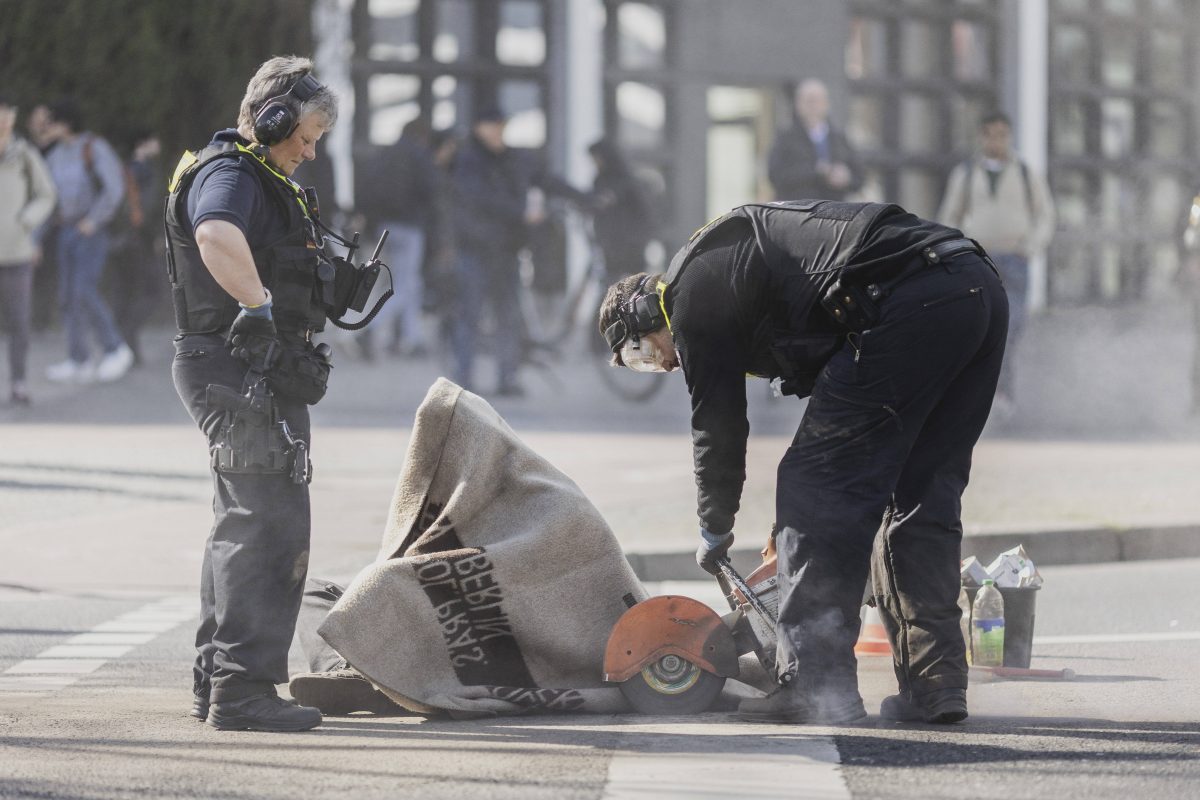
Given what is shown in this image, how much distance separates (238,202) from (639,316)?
1014 millimetres

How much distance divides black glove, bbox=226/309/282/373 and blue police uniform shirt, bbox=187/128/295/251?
215 millimetres

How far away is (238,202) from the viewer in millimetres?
5172

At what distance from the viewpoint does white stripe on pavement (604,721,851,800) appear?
4.45 m

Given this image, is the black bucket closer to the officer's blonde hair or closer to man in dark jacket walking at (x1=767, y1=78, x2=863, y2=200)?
the officer's blonde hair

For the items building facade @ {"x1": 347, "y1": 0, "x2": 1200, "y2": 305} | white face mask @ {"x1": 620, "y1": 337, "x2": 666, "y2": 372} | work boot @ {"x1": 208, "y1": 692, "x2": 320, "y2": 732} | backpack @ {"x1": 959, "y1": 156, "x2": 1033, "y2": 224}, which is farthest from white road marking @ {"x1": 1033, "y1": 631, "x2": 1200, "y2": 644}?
building facade @ {"x1": 347, "y1": 0, "x2": 1200, "y2": 305}

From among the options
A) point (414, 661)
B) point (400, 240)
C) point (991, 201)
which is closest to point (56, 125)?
point (400, 240)

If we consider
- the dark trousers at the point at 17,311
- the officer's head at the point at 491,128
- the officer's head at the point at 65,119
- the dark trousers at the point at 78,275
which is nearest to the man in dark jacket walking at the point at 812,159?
the officer's head at the point at 491,128

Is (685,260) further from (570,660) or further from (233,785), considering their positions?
(233,785)

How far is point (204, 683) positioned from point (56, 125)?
10094 mm

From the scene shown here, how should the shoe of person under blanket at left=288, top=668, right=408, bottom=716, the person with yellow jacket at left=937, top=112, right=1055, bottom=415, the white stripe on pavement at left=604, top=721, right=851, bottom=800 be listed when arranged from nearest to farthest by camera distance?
the white stripe on pavement at left=604, top=721, right=851, bottom=800, the shoe of person under blanket at left=288, top=668, right=408, bottom=716, the person with yellow jacket at left=937, top=112, right=1055, bottom=415

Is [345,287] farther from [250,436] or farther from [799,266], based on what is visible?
[799,266]

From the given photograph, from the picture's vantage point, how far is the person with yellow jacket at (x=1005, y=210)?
13234mm

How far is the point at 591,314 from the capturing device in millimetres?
17609

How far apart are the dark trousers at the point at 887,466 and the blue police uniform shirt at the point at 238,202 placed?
1.41m
